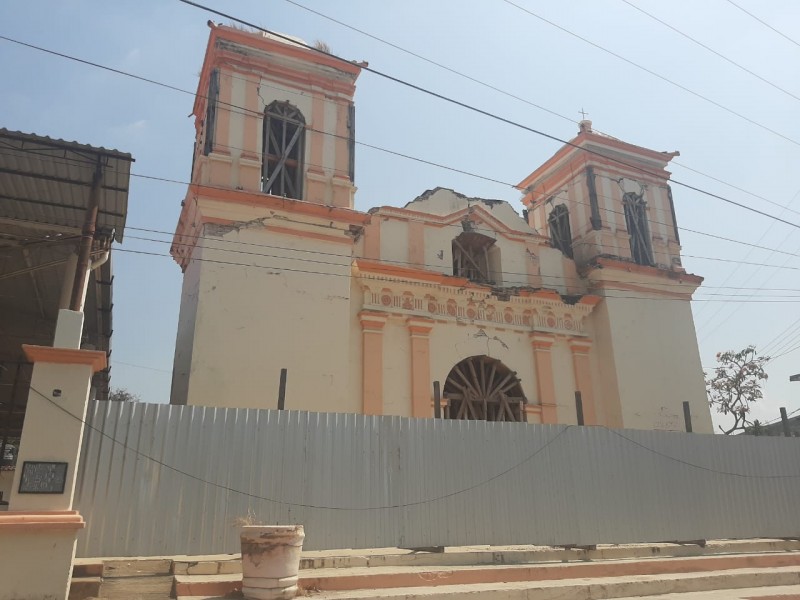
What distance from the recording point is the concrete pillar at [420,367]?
13.5 meters

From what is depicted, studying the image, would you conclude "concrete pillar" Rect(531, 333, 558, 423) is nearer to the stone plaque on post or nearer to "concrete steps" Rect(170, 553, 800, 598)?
"concrete steps" Rect(170, 553, 800, 598)

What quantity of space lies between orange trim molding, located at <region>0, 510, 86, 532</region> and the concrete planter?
1.70m

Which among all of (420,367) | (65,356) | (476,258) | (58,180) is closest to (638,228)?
(476,258)

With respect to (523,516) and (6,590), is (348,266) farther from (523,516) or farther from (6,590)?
(6,590)

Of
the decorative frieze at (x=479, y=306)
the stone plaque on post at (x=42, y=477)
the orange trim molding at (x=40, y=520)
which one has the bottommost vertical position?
the orange trim molding at (x=40, y=520)

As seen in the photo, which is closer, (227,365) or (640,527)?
(640,527)

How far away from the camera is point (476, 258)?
53.6 feet

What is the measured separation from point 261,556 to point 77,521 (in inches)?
74.7

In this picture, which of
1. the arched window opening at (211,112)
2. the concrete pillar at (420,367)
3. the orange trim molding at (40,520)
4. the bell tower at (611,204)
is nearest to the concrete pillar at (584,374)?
the bell tower at (611,204)

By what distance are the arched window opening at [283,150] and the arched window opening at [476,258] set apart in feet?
14.3

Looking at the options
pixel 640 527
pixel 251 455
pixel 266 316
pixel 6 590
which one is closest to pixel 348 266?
pixel 266 316

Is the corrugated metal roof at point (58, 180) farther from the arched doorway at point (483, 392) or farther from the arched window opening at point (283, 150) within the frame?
the arched doorway at point (483, 392)

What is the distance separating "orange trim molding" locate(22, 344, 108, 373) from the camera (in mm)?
6609

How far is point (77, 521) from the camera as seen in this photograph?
6223mm
